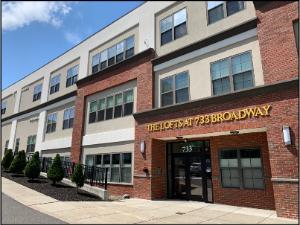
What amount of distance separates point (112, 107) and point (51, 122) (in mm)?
9101

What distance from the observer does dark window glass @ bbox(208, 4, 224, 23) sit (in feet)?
47.3

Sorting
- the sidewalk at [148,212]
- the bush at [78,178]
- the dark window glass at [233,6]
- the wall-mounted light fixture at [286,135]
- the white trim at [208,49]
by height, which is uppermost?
the dark window glass at [233,6]

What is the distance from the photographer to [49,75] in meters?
28.3

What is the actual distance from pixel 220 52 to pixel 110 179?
33.7 ft

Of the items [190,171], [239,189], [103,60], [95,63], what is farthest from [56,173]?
[239,189]

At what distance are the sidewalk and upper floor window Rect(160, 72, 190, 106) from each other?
5.37 meters

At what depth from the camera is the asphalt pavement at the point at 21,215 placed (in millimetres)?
8730

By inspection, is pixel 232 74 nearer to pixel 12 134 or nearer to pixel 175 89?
pixel 175 89

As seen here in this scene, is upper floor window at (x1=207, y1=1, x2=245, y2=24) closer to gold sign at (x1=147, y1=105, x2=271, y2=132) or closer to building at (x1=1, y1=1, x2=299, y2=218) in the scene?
building at (x1=1, y1=1, x2=299, y2=218)

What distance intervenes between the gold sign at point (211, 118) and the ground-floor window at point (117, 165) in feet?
9.48

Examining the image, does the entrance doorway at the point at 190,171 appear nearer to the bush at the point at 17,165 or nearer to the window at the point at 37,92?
the bush at the point at 17,165

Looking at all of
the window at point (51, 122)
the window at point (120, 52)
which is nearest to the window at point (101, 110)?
the window at point (120, 52)

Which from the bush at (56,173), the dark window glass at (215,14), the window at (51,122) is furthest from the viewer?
the window at (51,122)

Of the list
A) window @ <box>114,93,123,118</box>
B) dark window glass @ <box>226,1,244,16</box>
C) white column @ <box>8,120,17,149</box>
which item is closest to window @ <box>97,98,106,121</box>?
window @ <box>114,93,123,118</box>
